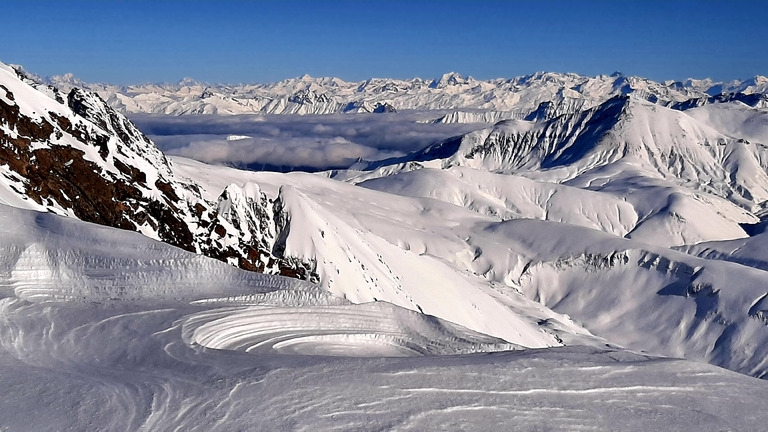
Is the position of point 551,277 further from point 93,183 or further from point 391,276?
point 93,183

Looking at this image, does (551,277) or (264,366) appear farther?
(551,277)

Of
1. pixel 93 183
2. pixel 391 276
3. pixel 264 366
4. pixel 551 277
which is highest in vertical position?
pixel 93 183

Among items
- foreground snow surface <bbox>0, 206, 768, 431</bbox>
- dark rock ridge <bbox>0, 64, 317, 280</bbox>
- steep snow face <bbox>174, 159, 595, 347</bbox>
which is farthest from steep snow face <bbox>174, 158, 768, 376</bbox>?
foreground snow surface <bbox>0, 206, 768, 431</bbox>

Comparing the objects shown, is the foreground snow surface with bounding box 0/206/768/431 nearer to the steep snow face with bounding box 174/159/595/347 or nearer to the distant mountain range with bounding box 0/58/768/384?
the distant mountain range with bounding box 0/58/768/384

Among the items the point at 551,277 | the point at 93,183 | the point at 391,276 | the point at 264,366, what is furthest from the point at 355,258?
the point at 551,277

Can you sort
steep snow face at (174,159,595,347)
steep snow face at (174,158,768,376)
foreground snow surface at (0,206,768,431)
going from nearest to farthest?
foreground snow surface at (0,206,768,431) → steep snow face at (174,159,595,347) → steep snow face at (174,158,768,376)

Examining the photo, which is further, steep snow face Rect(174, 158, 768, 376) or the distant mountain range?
steep snow face Rect(174, 158, 768, 376)

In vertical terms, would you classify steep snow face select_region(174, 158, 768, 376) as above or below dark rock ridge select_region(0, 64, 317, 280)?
below

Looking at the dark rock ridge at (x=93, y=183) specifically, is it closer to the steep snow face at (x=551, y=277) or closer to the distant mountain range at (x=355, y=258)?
the distant mountain range at (x=355, y=258)
